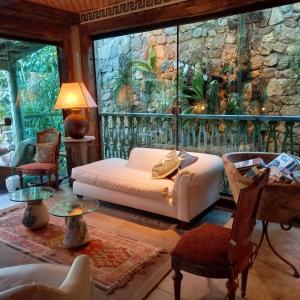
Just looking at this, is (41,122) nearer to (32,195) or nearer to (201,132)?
(32,195)

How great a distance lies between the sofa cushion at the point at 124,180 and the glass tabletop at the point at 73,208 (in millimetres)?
519

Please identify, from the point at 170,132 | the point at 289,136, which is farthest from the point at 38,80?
the point at 289,136

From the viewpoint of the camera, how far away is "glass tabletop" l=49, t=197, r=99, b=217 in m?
2.52

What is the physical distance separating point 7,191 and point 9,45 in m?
2.18

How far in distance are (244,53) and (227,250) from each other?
107 inches

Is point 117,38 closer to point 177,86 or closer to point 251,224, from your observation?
point 177,86

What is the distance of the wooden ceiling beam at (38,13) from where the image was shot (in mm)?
3678

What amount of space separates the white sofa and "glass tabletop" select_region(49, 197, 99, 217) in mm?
569

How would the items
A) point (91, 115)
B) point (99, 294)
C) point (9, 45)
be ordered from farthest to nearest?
point (91, 115), point (9, 45), point (99, 294)

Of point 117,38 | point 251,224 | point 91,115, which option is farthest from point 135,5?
point 251,224

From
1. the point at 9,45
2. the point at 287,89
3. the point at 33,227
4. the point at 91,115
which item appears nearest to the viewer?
the point at 33,227

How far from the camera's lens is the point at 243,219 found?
1.56 metres

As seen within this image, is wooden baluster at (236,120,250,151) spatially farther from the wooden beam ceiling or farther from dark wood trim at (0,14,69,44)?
dark wood trim at (0,14,69,44)

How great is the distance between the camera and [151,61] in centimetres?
436
